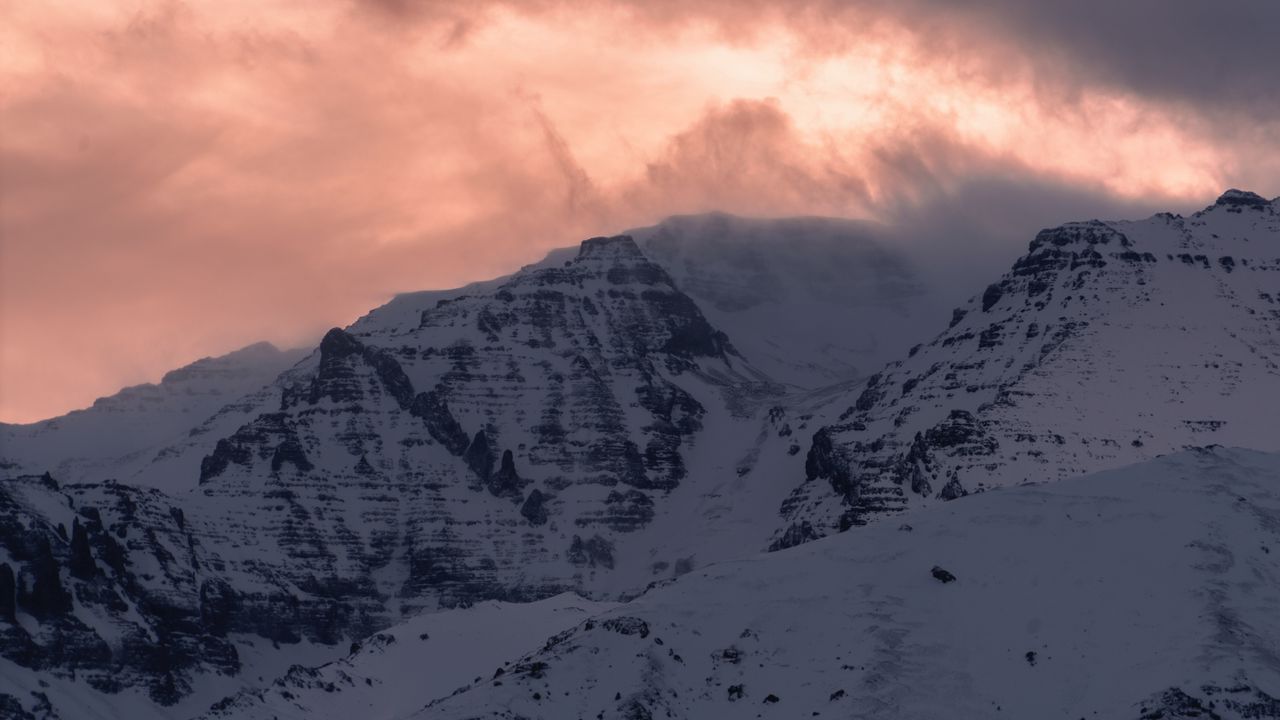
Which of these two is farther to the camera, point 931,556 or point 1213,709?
point 931,556

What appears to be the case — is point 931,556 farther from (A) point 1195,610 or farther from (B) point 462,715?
(B) point 462,715

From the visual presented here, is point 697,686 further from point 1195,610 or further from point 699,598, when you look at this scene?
point 1195,610

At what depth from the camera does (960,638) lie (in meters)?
186

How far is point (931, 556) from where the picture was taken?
199 m

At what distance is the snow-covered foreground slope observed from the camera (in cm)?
17450

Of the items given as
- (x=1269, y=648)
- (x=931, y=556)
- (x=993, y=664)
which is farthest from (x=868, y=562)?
(x=1269, y=648)

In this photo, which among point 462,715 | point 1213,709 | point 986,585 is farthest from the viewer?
point 986,585

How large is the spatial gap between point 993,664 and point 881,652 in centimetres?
762

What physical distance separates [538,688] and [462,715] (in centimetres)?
621

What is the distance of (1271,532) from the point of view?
195m

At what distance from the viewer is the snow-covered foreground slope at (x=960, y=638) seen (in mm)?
174500

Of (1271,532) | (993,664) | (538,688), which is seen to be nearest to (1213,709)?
(993,664)

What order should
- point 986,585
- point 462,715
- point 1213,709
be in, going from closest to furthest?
point 1213,709 → point 462,715 → point 986,585

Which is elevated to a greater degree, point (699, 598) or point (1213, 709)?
point (699, 598)
